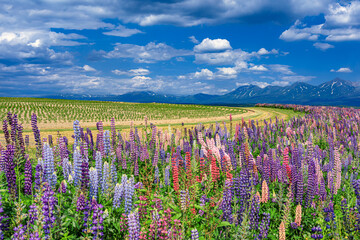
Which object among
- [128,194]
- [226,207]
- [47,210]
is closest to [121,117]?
[128,194]

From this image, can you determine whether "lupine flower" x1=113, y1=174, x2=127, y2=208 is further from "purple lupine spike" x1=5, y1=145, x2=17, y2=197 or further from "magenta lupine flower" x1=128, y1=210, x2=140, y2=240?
"purple lupine spike" x1=5, y1=145, x2=17, y2=197

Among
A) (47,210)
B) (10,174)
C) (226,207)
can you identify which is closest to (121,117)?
(10,174)

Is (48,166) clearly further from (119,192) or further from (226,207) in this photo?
(226,207)

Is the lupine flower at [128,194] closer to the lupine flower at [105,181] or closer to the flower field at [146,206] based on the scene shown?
the flower field at [146,206]

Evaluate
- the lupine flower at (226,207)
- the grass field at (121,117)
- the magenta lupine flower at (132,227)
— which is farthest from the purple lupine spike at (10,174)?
the grass field at (121,117)

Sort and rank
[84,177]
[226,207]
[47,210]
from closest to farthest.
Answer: [47,210] < [84,177] < [226,207]

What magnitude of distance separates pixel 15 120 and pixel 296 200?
24.0ft

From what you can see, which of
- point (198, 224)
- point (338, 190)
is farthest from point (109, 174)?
point (338, 190)

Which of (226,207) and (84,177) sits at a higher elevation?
(84,177)

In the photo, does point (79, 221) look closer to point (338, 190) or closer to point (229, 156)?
point (229, 156)

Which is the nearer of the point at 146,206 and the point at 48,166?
the point at 48,166

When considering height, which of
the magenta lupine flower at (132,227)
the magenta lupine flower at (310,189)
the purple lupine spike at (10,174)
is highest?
the purple lupine spike at (10,174)

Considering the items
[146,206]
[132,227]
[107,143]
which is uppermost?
[107,143]

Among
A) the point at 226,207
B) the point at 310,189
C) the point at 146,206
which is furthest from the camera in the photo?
the point at 310,189
